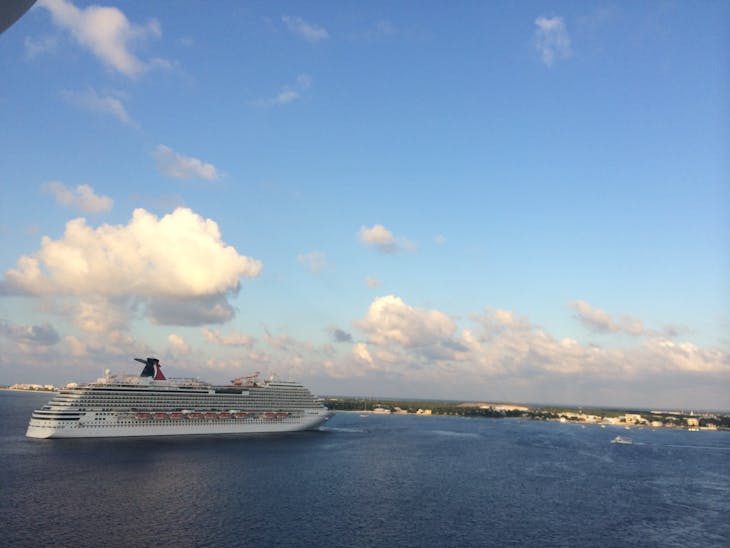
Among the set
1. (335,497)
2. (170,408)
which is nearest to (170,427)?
(170,408)

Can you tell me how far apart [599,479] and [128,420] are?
87071mm

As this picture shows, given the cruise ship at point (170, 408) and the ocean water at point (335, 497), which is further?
the cruise ship at point (170, 408)

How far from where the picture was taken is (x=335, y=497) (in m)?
55.7

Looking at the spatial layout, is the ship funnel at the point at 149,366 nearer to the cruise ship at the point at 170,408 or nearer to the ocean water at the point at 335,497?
the cruise ship at the point at 170,408

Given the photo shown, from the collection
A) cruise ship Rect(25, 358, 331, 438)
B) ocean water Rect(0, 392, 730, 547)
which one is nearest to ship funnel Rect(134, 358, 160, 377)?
cruise ship Rect(25, 358, 331, 438)

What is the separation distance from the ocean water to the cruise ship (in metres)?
4.92

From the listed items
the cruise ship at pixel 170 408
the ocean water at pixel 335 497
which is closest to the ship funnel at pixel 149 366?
the cruise ship at pixel 170 408

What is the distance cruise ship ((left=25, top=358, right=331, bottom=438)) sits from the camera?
93750 mm

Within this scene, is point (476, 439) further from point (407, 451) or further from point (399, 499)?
point (399, 499)

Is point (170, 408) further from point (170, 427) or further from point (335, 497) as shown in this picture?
point (335, 497)

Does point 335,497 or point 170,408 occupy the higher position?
point 170,408

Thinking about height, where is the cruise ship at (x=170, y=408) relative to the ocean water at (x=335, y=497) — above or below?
above

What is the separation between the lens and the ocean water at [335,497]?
42188 mm

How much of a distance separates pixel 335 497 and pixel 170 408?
208 ft
